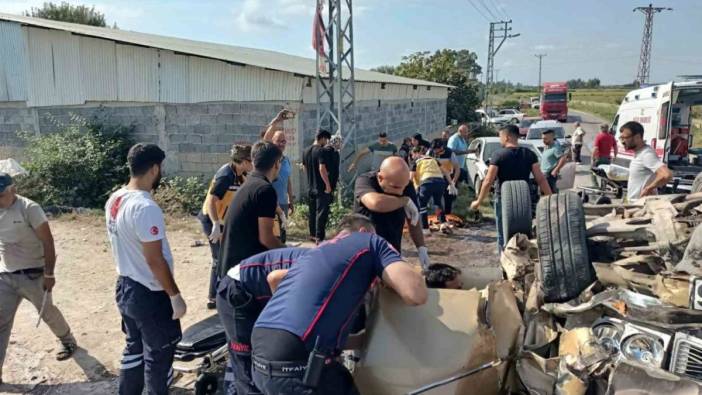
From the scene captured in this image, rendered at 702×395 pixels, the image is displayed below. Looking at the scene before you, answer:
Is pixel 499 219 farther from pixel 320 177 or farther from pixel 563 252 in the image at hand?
pixel 563 252

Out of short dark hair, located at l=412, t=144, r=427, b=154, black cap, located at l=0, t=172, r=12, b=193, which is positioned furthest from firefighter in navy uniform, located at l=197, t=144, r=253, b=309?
short dark hair, located at l=412, t=144, r=427, b=154

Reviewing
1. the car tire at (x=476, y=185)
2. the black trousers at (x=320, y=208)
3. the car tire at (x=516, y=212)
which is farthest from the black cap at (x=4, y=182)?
the car tire at (x=476, y=185)

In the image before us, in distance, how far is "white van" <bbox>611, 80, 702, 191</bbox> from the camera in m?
9.02

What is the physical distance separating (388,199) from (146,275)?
5.70 ft

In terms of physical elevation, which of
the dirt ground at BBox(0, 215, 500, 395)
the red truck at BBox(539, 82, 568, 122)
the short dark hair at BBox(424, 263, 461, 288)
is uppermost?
the red truck at BBox(539, 82, 568, 122)

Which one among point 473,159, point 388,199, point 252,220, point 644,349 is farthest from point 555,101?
point 644,349

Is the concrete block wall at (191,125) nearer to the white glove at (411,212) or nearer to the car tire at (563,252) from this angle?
the white glove at (411,212)

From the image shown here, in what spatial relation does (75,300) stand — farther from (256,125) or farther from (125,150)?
(125,150)

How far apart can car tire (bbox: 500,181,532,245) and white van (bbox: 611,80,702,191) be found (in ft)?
17.7

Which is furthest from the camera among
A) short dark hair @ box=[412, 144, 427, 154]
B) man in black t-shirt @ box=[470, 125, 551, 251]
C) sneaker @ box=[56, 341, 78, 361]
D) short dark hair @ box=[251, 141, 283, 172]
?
short dark hair @ box=[412, 144, 427, 154]

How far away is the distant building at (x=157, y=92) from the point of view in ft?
32.7

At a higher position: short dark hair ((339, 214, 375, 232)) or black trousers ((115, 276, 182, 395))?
short dark hair ((339, 214, 375, 232))

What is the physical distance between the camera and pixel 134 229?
3166mm

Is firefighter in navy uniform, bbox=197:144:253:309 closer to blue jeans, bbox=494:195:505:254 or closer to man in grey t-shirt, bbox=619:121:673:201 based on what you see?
blue jeans, bbox=494:195:505:254
